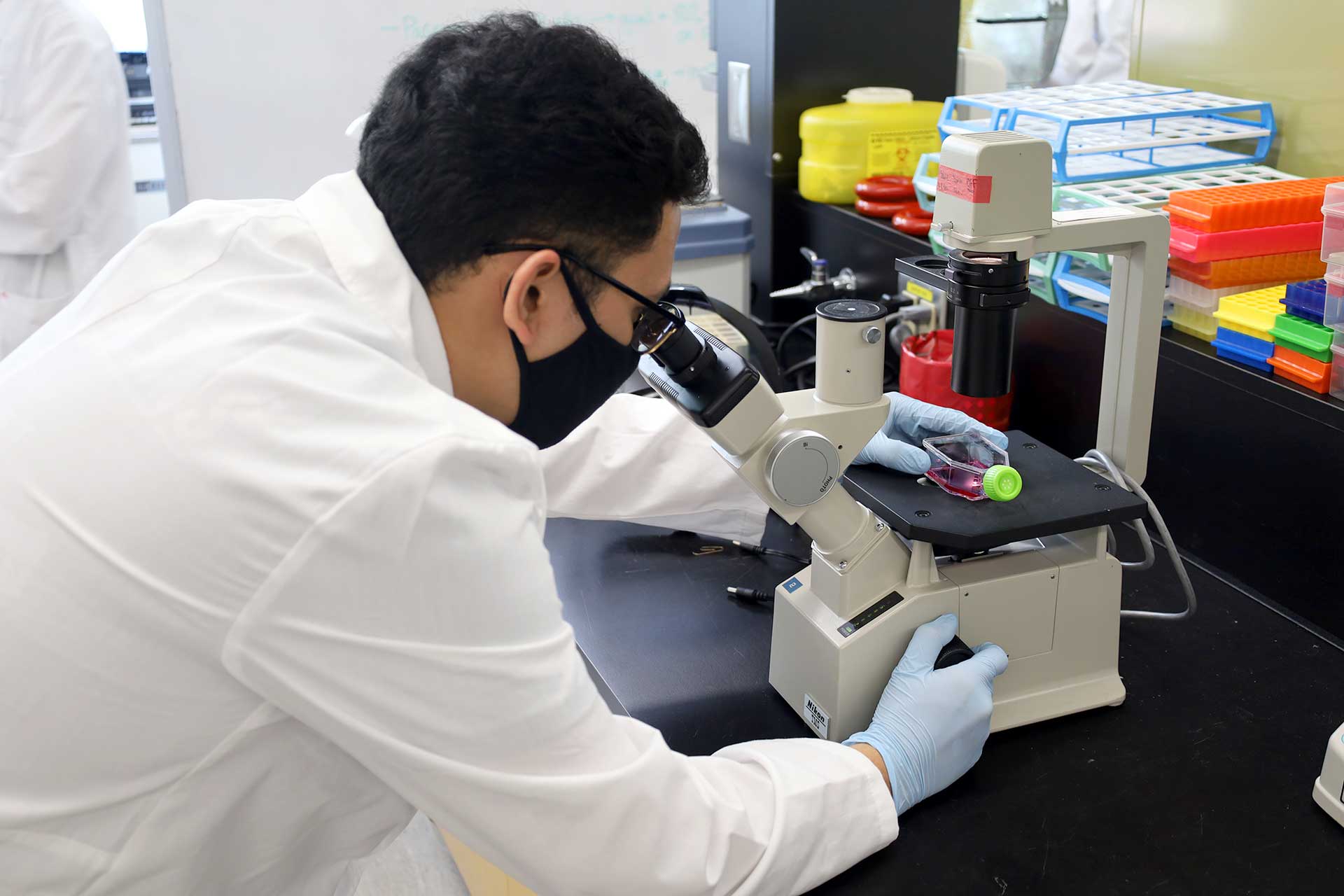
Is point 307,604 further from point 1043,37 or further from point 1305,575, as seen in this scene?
point 1043,37

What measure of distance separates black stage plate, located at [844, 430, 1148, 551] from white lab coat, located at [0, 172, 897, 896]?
0.32 m

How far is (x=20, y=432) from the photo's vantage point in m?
0.75

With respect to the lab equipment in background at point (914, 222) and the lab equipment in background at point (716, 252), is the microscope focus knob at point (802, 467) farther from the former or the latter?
the lab equipment in background at point (716, 252)

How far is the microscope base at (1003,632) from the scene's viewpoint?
3.45ft

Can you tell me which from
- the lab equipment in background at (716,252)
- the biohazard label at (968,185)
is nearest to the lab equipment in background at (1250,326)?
the biohazard label at (968,185)

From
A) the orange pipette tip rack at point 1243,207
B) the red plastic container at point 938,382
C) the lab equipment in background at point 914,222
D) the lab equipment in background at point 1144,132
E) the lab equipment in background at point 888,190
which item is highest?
the lab equipment in background at point 1144,132

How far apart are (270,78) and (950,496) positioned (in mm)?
2609

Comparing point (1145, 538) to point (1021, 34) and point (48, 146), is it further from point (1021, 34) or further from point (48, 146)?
point (48, 146)

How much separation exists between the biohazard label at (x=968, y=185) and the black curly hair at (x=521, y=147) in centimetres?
27

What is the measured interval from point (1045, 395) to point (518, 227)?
1091 mm

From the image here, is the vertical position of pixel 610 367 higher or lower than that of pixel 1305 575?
higher

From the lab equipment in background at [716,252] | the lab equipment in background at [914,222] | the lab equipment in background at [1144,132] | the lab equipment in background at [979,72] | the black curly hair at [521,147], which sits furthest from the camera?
the lab equipment in background at [979,72]

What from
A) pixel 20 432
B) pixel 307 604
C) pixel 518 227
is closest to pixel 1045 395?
pixel 518 227

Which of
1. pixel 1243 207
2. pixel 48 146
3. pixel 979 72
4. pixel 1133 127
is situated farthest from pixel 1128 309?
pixel 48 146
